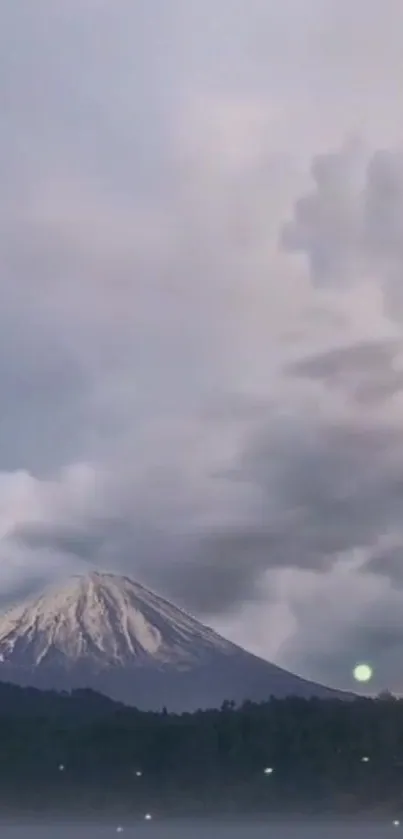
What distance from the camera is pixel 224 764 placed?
182375 mm

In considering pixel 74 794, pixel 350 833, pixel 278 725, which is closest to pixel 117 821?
pixel 74 794

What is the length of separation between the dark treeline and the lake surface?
994 centimetres

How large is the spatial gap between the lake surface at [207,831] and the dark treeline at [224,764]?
9.94 m

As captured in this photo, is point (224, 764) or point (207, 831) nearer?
point (207, 831)

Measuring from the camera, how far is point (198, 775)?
603ft

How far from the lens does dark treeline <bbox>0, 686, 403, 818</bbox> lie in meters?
179

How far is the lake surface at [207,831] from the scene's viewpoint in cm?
13450

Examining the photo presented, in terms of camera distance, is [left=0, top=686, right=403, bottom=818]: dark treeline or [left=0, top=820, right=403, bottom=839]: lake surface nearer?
[left=0, top=820, right=403, bottom=839]: lake surface

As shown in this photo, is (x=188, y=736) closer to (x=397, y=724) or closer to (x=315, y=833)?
(x=397, y=724)

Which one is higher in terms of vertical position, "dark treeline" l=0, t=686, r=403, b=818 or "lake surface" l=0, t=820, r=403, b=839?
"dark treeline" l=0, t=686, r=403, b=818

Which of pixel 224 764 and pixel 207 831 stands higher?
pixel 224 764

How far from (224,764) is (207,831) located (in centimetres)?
3509

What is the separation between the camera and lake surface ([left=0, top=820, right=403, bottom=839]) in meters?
134

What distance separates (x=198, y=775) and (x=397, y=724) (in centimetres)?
2507
